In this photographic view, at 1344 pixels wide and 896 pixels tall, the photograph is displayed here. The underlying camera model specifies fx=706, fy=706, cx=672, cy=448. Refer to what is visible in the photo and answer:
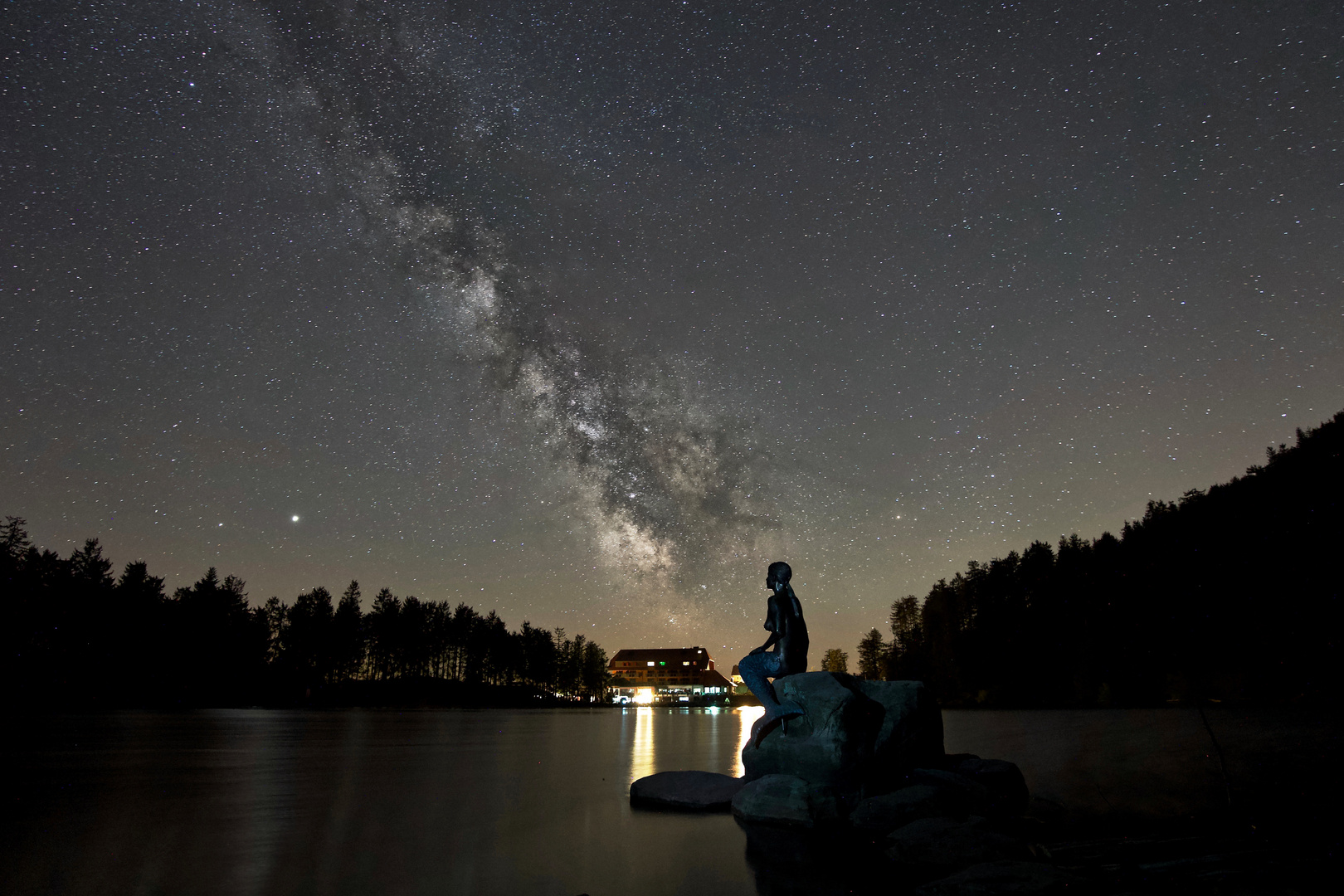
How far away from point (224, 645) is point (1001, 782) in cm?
12042

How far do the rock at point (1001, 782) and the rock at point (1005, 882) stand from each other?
6.56 m

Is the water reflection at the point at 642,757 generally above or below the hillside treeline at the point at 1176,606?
below

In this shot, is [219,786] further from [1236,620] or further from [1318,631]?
[1236,620]

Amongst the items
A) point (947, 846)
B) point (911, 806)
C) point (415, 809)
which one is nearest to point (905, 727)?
point (911, 806)

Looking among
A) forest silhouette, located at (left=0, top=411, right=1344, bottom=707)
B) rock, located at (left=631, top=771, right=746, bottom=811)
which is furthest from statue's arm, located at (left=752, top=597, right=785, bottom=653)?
forest silhouette, located at (left=0, top=411, right=1344, bottom=707)

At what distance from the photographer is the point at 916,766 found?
51.9 feet

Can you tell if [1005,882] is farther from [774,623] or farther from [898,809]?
[774,623]

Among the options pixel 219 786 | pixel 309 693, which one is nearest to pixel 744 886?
pixel 219 786

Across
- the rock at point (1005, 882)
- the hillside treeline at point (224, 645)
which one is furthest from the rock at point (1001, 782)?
the hillside treeline at point (224, 645)

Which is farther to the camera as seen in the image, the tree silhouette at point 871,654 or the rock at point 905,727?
the tree silhouette at point 871,654

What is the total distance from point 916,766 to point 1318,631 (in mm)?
65027

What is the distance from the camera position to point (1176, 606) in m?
74.0

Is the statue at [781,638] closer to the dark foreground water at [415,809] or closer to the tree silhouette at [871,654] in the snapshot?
the dark foreground water at [415,809]

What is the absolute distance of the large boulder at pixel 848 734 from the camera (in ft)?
47.0
